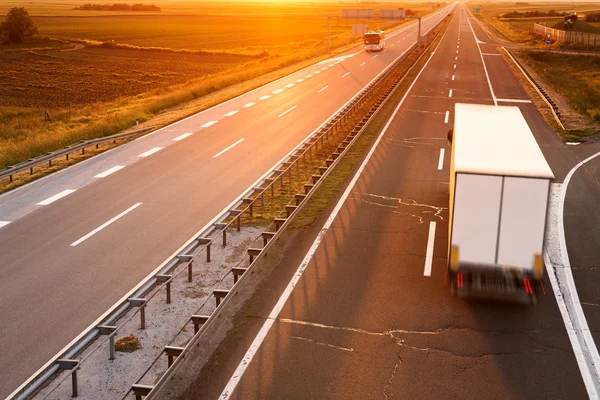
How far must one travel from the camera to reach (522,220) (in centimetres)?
1027

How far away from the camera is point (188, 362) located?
28.6 ft

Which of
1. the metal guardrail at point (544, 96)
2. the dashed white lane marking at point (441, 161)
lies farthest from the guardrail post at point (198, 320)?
the metal guardrail at point (544, 96)

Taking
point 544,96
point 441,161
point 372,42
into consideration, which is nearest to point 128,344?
point 441,161

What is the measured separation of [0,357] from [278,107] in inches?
946

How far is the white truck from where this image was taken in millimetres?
10258

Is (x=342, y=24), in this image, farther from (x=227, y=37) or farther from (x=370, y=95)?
(x=370, y=95)

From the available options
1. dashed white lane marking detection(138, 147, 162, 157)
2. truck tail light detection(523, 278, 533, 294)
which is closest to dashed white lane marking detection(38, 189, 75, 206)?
dashed white lane marking detection(138, 147, 162, 157)

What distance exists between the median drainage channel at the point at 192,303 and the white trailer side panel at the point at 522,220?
455 cm

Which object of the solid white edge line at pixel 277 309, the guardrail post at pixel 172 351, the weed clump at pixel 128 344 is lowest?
the weed clump at pixel 128 344

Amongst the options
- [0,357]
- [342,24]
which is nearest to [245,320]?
[0,357]

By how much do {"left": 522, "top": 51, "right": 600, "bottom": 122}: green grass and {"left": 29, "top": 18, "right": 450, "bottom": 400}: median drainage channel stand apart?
59.9 feet

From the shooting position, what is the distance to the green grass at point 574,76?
32688mm

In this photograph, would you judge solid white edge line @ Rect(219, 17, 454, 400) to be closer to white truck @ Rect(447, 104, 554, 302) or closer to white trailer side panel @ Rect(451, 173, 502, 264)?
white truck @ Rect(447, 104, 554, 302)

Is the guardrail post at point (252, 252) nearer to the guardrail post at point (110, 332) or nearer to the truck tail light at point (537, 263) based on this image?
the guardrail post at point (110, 332)
